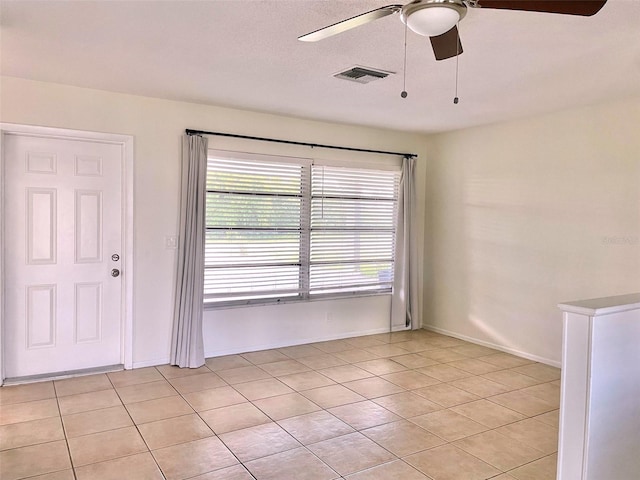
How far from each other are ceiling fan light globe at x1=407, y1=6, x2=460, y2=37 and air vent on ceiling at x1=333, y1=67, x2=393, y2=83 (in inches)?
62.0

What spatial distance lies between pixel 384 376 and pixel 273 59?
2.92 meters

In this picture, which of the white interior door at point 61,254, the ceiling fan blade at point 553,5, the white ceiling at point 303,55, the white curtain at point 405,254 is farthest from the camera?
the white curtain at point 405,254

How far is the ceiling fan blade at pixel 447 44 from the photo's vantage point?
240 cm

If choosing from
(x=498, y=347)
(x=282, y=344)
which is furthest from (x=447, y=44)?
(x=498, y=347)

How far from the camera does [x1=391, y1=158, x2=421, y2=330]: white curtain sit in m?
6.06

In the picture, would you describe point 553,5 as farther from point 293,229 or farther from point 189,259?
point 293,229

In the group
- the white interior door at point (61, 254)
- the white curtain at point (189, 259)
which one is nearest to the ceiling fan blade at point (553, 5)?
the white curtain at point (189, 259)

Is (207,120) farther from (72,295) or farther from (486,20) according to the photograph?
(486,20)

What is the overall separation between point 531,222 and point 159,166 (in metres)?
3.81

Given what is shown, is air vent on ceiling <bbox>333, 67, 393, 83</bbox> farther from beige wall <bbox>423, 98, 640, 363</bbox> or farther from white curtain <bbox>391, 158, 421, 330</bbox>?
white curtain <bbox>391, 158, 421, 330</bbox>

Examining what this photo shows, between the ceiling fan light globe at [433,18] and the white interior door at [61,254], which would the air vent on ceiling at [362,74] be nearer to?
the ceiling fan light globe at [433,18]

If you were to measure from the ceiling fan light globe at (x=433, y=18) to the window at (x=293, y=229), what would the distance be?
10.5 ft

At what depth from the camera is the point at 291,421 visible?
344 centimetres

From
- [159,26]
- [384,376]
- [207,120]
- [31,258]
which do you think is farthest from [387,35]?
[31,258]
